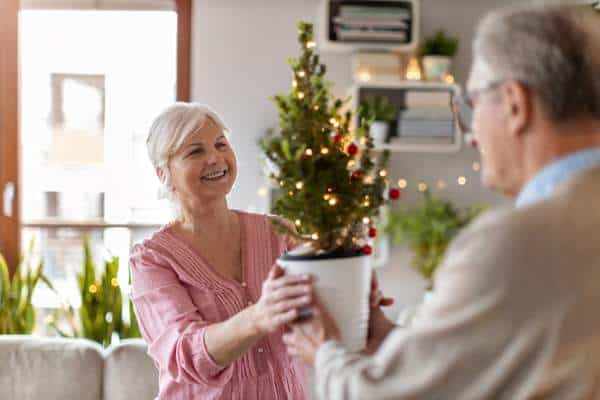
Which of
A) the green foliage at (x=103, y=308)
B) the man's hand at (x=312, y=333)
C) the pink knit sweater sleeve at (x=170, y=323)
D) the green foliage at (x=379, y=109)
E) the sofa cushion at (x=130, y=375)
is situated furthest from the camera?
the green foliage at (x=379, y=109)

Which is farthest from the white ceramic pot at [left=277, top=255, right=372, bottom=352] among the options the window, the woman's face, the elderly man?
the window

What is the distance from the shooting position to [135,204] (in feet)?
14.2

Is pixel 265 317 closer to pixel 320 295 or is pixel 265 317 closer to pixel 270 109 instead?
pixel 320 295

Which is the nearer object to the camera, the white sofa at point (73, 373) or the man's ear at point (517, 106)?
the man's ear at point (517, 106)

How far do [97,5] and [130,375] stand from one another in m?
2.27

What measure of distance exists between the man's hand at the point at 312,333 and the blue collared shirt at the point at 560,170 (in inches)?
17.0

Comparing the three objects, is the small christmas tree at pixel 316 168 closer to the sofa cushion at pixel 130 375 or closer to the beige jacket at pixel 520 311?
the beige jacket at pixel 520 311

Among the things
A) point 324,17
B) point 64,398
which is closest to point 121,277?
point 64,398

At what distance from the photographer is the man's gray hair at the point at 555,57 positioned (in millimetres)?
1024

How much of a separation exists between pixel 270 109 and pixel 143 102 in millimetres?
697

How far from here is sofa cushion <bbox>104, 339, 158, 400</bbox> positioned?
8.86 ft

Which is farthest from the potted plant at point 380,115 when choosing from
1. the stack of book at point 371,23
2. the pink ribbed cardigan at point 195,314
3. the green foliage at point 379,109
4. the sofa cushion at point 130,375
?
the pink ribbed cardigan at point 195,314

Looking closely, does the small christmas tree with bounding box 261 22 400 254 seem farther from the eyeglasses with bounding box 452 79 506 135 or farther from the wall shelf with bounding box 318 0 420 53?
the wall shelf with bounding box 318 0 420 53

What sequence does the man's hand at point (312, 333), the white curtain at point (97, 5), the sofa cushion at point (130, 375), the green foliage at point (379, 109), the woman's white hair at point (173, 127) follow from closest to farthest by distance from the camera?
the man's hand at point (312, 333) < the woman's white hair at point (173, 127) < the sofa cushion at point (130, 375) < the green foliage at point (379, 109) < the white curtain at point (97, 5)
